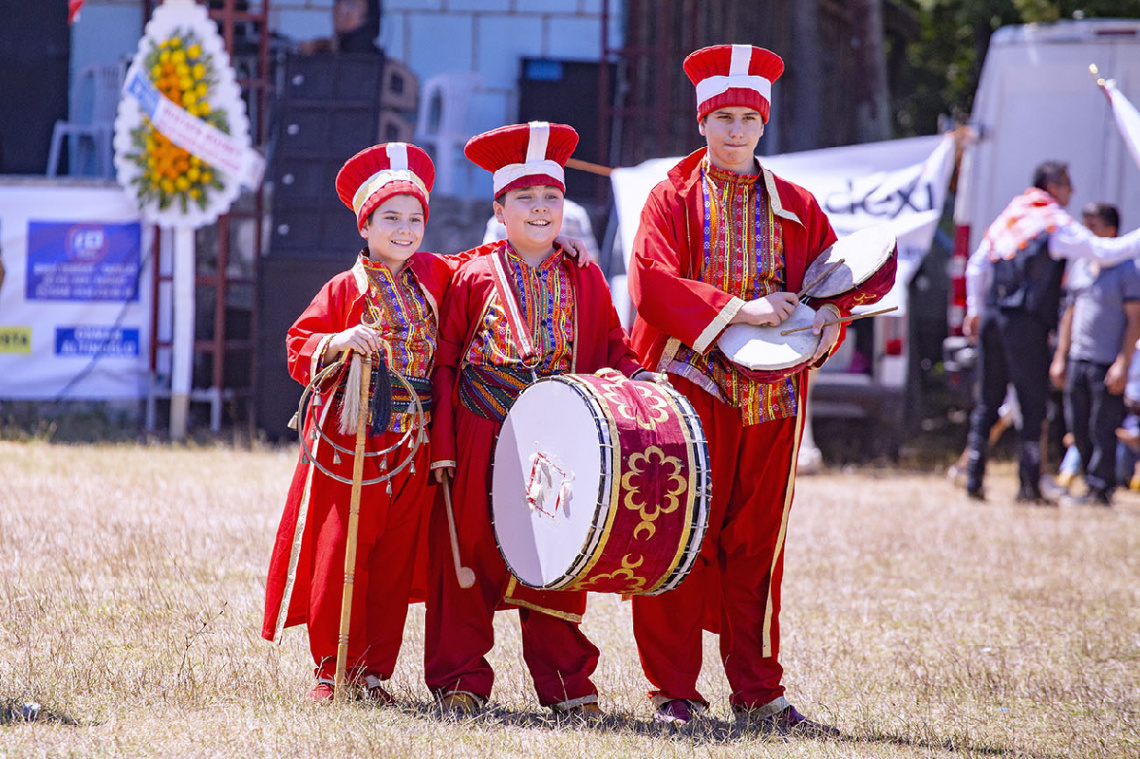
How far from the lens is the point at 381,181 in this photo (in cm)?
425

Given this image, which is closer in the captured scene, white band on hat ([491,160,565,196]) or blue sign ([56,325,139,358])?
white band on hat ([491,160,565,196])

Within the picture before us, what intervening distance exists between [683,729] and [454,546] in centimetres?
85

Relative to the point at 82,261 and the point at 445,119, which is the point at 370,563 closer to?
the point at 82,261

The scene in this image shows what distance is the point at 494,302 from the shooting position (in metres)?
4.24

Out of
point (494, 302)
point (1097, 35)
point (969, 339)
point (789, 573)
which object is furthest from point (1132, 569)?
point (1097, 35)

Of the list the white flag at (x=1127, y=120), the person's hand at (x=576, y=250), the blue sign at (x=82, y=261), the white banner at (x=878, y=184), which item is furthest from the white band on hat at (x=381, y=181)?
the blue sign at (x=82, y=261)

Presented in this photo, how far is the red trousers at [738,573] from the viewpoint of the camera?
14.1 ft

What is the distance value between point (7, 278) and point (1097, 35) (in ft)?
27.6

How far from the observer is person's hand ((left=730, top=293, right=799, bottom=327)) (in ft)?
13.7

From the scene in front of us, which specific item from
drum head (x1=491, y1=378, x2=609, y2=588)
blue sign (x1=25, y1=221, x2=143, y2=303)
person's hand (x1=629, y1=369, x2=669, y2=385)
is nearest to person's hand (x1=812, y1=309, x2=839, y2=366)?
person's hand (x1=629, y1=369, x2=669, y2=385)

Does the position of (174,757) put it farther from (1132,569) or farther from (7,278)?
(7,278)

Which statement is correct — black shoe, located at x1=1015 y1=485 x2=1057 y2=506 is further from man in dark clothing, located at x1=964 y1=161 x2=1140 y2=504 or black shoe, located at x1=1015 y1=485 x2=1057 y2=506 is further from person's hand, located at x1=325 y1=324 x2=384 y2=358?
person's hand, located at x1=325 y1=324 x2=384 y2=358

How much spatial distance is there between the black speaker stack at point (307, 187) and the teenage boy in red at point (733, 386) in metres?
6.41

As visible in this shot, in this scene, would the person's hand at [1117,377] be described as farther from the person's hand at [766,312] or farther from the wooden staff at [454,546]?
the wooden staff at [454,546]
